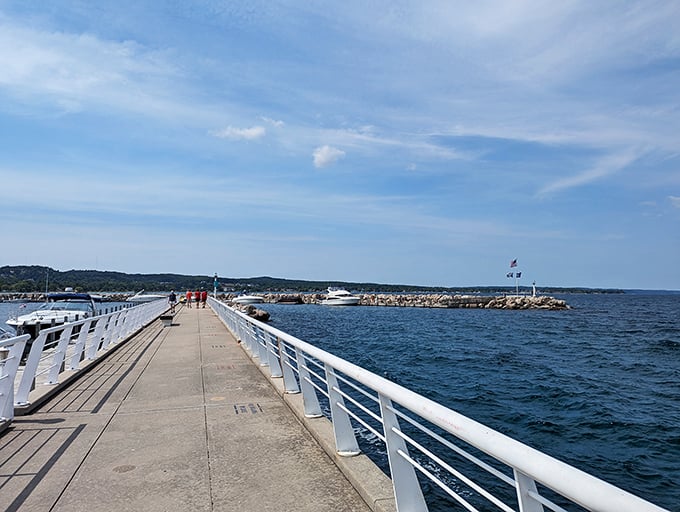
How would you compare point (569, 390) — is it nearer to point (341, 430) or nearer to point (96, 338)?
point (96, 338)

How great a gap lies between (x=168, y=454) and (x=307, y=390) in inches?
70.3

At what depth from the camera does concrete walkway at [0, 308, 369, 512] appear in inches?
168

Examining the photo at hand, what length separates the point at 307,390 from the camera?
6.50 meters

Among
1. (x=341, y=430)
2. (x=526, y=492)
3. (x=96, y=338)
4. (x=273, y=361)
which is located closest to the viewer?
(x=526, y=492)

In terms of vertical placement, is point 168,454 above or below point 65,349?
below

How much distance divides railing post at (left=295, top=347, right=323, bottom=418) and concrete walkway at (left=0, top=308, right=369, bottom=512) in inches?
9.3

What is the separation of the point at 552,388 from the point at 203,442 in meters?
16.1

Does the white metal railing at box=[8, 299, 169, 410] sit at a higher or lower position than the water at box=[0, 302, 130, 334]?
higher

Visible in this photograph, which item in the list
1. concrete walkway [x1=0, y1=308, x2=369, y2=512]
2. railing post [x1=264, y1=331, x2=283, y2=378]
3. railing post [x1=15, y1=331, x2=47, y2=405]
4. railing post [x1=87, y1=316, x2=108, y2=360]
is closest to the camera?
concrete walkway [x1=0, y1=308, x2=369, y2=512]

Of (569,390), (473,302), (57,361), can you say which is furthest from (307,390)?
(473,302)

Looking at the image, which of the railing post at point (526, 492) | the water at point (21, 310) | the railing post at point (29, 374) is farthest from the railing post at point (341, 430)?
the water at point (21, 310)

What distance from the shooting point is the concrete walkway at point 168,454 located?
4.27 m

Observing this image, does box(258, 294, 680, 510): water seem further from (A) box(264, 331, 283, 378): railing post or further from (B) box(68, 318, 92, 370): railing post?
(B) box(68, 318, 92, 370): railing post

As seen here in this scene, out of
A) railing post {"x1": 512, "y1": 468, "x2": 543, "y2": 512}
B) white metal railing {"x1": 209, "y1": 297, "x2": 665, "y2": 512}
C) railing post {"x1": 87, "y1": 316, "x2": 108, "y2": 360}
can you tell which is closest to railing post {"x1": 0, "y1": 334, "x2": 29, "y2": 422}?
white metal railing {"x1": 209, "y1": 297, "x2": 665, "y2": 512}
